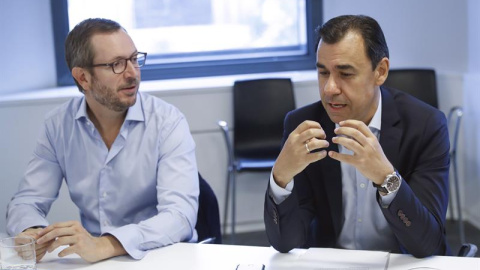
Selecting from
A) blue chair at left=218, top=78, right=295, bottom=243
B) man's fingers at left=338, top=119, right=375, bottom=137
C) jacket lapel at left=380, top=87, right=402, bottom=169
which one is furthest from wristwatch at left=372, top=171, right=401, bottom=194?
blue chair at left=218, top=78, right=295, bottom=243

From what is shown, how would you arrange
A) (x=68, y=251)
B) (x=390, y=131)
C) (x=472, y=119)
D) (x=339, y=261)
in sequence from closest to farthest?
(x=339, y=261), (x=68, y=251), (x=390, y=131), (x=472, y=119)

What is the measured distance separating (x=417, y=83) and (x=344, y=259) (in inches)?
116

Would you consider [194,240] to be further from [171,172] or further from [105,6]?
[105,6]

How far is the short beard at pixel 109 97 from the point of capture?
2.75 metres

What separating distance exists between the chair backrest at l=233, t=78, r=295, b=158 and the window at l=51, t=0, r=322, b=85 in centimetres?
60

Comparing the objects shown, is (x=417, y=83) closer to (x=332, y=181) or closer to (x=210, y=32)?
(x=210, y=32)

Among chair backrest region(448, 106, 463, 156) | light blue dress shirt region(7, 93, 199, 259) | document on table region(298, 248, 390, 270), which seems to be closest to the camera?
document on table region(298, 248, 390, 270)

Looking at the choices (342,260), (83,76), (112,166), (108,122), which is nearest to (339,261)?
(342,260)

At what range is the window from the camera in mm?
5383

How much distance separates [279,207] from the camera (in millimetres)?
2346

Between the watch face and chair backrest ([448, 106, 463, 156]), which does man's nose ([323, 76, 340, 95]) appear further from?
chair backrest ([448, 106, 463, 156])

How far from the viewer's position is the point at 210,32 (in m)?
5.46

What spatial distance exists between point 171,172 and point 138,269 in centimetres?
60


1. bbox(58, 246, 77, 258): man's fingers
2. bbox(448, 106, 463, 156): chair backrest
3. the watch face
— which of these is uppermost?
the watch face
